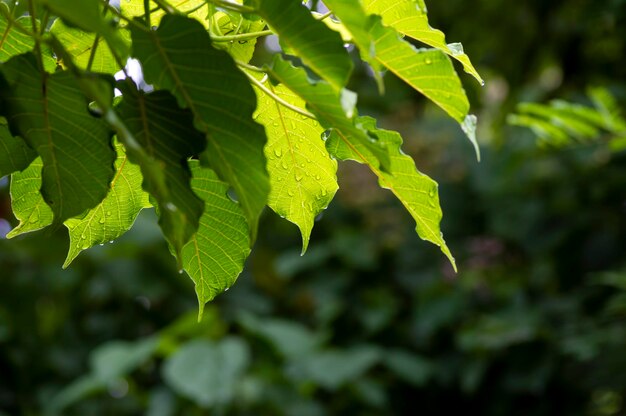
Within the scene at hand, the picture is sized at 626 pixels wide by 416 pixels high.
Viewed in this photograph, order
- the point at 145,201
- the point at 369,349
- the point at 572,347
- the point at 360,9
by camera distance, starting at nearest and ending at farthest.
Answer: the point at 360,9, the point at 145,201, the point at 572,347, the point at 369,349

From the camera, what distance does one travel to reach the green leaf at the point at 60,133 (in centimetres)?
43

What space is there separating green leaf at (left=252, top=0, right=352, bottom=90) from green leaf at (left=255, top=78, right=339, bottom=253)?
4.5 inches

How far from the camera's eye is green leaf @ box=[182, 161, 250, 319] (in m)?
0.50

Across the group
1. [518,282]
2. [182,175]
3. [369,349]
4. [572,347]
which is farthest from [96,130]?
[518,282]

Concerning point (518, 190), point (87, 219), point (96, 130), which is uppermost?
point (96, 130)

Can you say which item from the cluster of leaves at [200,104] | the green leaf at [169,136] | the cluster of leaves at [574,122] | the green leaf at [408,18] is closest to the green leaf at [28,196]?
the cluster of leaves at [200,104]

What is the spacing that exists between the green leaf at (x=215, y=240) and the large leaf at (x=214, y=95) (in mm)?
62

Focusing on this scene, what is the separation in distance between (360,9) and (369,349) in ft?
6.63

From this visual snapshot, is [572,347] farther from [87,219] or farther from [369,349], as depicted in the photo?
[87,219]

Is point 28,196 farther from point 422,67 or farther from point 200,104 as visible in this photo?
point 422,67

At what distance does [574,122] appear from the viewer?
1.68 meters

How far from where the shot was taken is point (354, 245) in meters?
2.64

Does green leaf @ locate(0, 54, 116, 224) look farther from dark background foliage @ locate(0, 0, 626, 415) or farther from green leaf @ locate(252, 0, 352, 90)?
dark background foliage @ locate(0, 0, 626, 415)

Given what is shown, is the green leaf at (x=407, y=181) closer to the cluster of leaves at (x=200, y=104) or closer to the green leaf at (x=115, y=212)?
the cluster of leaves at (x=200, y=104)
